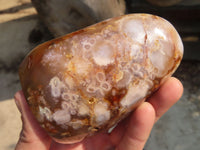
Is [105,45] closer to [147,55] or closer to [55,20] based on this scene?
[147,55]

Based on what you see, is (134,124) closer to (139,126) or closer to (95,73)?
(139,126)

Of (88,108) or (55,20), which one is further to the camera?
(55,20)

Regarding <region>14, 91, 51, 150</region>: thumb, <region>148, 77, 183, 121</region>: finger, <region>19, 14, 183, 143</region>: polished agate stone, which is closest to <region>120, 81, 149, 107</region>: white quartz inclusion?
<region>19, 14, 183, 143</region>: polished agate stone

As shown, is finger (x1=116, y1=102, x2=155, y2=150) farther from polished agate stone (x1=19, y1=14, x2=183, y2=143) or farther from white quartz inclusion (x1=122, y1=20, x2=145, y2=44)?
white quartz inclusion (x1=122, y1=20, x2=145, y2=44)

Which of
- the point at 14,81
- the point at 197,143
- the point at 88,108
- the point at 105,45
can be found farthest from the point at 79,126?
the point at 14,81

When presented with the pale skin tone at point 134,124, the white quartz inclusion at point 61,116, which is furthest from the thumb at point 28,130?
the white quartz inclusion at point 61,116

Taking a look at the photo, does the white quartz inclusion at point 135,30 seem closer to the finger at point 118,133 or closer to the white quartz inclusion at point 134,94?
the white quartz inclusion at point 134,94
